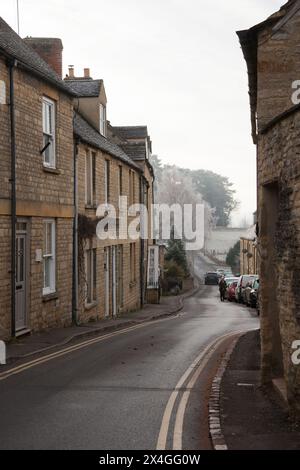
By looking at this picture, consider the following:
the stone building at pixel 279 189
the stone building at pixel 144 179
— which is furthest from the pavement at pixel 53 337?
the stone building at pixel 144 179

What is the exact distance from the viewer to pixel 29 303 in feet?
57.5

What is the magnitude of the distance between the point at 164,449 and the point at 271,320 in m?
4.97

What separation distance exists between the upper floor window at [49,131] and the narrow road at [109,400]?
5536 millimetres

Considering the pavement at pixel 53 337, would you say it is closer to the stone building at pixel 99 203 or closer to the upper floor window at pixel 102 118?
the stone building at pixel 99 203

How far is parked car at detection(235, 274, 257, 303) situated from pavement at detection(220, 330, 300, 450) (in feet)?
82.6

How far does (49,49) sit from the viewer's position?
80.6 feet

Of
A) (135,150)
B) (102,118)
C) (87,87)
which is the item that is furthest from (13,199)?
(135,150)

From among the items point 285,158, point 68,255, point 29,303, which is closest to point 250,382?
point 285,158

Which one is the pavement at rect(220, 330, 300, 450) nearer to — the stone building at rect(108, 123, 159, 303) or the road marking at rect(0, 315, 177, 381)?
the road marking at rect(0, 315, 177, 381)

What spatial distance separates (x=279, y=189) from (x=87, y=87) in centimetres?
1844

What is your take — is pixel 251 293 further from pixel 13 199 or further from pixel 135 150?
pixel 13 199

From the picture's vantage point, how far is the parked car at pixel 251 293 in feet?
112

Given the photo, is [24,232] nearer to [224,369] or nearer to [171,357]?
[171,357]

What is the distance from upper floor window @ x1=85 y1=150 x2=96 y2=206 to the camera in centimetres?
2314
